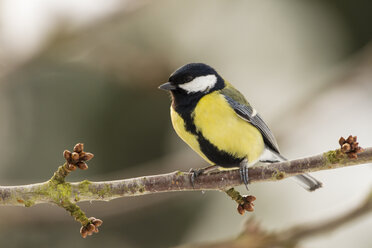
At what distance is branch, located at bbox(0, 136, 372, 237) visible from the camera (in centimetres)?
197

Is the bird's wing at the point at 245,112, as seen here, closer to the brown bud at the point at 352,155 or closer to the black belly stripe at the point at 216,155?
the black belly stripe at the point at 216,155

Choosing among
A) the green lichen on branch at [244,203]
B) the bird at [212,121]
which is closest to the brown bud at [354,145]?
the green lichen on branch at [244,203]

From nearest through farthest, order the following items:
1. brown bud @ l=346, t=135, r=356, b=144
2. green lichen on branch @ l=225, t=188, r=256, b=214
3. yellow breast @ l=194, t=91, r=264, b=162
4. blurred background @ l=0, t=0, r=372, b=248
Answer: brown bud @ l=346, t=135, r=356, b=144
green lichen on branch @ l=225, t=188, r=256, b=214
yellow breast @ l=194, t=91, r=264, b=162
blurred background @ l=0, t=0, r=372, b=248

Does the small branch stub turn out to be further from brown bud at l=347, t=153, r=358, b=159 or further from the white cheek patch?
brown bud at l=347, t=153, r=358, b=159

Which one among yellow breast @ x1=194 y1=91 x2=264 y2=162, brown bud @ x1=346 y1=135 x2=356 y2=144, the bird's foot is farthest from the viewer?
yellow breast @ x1=194 y1=91 x2=264 y2=162

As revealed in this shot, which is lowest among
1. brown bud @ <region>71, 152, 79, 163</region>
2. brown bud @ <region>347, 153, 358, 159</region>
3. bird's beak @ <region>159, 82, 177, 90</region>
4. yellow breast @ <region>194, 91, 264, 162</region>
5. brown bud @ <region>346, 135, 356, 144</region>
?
brown bud @ <region>347, 153, 358, 159</region>

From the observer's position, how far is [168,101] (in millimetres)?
5574

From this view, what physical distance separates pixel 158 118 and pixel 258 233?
364 centimetres

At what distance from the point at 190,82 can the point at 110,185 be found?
2.83 feet

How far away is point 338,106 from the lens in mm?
3842

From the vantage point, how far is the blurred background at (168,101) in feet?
12.7

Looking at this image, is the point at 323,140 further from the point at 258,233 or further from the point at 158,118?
the point at 258,233

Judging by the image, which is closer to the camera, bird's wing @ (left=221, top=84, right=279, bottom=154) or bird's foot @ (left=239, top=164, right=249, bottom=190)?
bird's foot @ (left=239, top=164, right=249, bottom=190)

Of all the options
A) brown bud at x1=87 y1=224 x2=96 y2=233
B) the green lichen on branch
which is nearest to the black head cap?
the green lichen on branch
